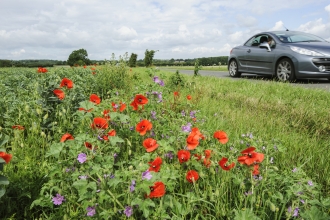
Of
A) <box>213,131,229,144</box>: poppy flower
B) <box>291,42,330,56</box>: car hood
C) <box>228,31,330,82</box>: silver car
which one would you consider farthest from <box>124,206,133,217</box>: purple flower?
<box>291,42,330,56</box>: car hood

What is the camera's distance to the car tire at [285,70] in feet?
27.7

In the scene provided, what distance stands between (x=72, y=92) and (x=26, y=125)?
63 centimetres

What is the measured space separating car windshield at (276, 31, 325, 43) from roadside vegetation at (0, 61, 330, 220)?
5099 mm

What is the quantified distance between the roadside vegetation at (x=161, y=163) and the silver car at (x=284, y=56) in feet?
13.1

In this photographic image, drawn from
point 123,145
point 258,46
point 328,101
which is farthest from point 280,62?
point 123,145

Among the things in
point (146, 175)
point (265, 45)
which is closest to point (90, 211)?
point (146, 175)

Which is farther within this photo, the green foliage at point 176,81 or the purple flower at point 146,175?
the green foliage at point 176,81

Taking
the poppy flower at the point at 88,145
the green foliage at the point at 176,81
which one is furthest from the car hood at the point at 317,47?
the poppy flower at the point at 88,145

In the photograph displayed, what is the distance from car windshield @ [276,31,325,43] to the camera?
29.6 ft

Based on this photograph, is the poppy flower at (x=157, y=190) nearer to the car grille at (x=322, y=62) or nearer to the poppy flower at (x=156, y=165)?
the poppy flower at (x=156, y=165)

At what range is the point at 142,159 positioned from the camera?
6.04ft

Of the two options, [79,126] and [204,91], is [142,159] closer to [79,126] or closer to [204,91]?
[79,126]

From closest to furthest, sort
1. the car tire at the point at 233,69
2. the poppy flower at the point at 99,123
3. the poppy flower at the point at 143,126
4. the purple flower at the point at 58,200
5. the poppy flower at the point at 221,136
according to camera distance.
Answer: the purple flower at the point at 58,200, the poppy flower at the point at 221,136, the poppy flower at the point at 143,126, the poppy flower at the point at 99,123, the car tire at the point at 233,69

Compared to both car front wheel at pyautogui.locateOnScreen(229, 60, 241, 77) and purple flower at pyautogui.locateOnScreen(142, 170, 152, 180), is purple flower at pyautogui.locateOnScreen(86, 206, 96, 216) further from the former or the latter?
car front wheel at pyautogui.locateOnScreen(229, 60, 241, 77)
